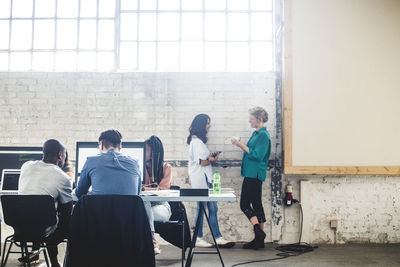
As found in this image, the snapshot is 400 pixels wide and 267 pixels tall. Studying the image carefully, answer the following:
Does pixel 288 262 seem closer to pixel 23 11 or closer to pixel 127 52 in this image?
pixel 127 52

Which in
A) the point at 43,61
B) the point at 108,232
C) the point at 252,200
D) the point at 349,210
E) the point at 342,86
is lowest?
the point at 349,210

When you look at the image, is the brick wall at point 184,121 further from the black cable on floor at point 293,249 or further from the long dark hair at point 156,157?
the long dark hair at point 156,157

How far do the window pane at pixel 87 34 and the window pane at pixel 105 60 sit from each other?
16 cm

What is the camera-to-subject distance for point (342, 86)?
17.1 ft

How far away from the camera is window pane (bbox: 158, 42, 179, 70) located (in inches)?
222

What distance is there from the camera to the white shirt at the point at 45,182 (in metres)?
3.17

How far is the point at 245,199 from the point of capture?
15.9 feet

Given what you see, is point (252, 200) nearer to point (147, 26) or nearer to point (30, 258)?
point (30, 258)

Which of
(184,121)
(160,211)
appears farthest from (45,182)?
(184,121)

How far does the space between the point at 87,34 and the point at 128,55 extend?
24.2 inches

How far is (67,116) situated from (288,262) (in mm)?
3144

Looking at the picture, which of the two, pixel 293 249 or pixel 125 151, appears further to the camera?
pixel 293 249

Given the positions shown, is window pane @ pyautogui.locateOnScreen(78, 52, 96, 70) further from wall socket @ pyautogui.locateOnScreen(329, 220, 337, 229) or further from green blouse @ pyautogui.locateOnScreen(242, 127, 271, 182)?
wall socket @ pyautogui.locateOnScreen(329, 220, 337, 229)

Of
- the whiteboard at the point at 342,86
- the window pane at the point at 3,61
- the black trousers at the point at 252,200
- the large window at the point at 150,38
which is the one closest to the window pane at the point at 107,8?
the large window at the point at 150,38
